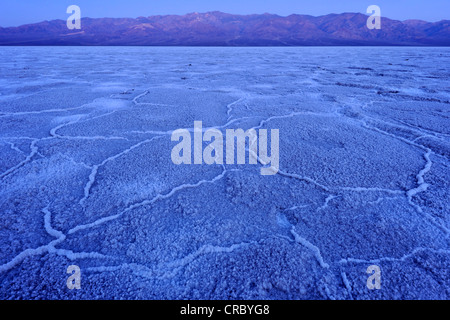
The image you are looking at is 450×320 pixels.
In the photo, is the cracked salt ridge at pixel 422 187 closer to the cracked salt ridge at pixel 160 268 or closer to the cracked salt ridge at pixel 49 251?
the cracked salt ridge at pixel 160 268

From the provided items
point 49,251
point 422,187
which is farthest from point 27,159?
point 422,187

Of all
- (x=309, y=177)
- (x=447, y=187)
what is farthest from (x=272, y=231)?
(x=447, y=187)

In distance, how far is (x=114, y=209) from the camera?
113 centimetres

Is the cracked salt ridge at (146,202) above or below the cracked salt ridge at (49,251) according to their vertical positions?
above

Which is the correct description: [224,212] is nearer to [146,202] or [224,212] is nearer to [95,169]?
[146,202]

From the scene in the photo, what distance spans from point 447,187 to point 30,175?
2.20 meters

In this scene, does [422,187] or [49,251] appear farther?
[422,187]

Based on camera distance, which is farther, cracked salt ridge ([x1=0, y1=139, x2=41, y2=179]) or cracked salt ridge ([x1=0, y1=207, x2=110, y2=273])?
cracked salt ridge ([x1=0, y1=139, x2=41, y2=179])

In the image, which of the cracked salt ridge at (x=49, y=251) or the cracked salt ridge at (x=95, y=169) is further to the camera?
the cracked salt ridge at (x=95, y=169)

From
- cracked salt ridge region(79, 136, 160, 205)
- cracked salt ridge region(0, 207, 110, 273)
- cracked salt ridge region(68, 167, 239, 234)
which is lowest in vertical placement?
cracked salt ridge region(0, 207, 110, 273)

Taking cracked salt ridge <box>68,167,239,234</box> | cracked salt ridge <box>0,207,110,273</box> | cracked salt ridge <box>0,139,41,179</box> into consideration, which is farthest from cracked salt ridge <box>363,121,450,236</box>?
cracked salt ridge <box>0,139,41,179</box>

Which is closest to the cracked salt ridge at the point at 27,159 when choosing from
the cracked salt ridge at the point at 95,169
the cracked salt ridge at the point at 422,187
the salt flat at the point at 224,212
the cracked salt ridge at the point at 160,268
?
the salt flat at the point at 224,212

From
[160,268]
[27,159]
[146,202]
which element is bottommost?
[160,268]

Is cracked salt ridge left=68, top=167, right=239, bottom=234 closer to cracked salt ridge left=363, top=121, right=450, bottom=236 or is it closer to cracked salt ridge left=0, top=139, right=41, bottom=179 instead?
cracked salt ridge left=0, top=139, right=41, bottom=179
